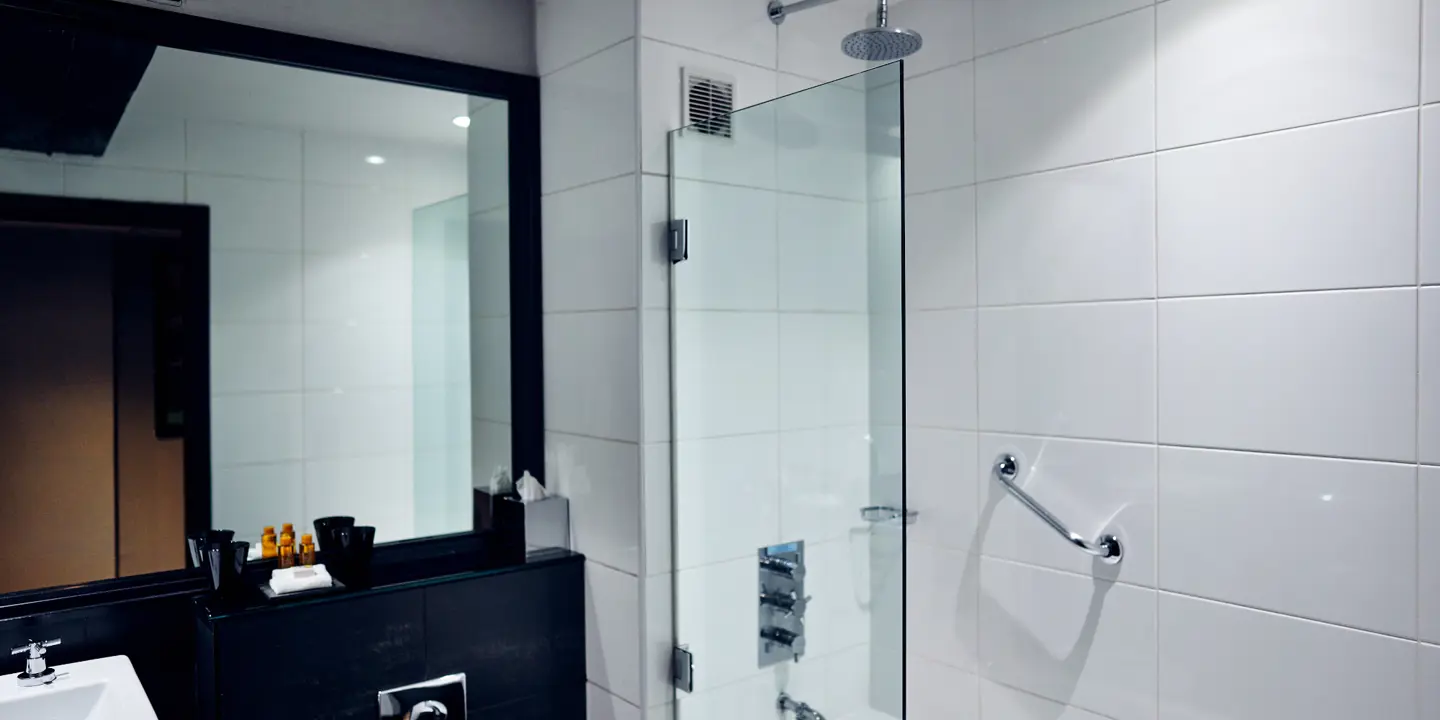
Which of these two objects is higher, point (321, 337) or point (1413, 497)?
point (321, 337)

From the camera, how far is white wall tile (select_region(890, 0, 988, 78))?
206 cm

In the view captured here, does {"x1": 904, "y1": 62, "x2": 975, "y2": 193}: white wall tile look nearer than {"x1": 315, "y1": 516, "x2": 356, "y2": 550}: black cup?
No

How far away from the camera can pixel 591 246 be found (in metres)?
1.95

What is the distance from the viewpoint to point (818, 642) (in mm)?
1760

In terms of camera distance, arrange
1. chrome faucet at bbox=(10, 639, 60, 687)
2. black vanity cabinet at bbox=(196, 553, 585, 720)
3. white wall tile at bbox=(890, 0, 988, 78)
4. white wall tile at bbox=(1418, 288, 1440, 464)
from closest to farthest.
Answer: white wall tile at bbox=(1418, 288, 1440, 464) < chrome faucet at bbox=(10, 639, 60, 687) < black vanity cabinet at bbox=(196, 553, 585, 720) < white wall tile at bbox=(890, 0, 988, 78)

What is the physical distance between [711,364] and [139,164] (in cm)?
116

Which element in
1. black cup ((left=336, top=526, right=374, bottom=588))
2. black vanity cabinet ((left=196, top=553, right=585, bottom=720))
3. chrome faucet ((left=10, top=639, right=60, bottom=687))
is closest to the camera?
chrome faucet ((left=10, top=639, right=60, bottom=687))

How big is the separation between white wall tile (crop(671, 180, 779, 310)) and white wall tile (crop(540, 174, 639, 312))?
10 centimetres

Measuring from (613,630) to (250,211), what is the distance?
1.13m

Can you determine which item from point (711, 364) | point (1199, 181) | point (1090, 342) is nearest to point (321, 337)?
point (711, 364)

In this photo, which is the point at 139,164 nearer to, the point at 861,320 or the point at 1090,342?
the point at 861,320

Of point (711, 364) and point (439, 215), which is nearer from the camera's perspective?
point (711, 364)

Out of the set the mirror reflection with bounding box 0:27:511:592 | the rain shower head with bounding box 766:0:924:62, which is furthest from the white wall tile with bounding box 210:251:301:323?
the rain shower head with bounding box 766:0:924:62

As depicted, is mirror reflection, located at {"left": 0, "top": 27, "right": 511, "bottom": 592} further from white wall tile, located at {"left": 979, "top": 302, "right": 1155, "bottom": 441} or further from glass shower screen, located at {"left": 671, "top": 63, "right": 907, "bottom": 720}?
white wall tile, located at {"left": 979, "top": 302, "right": 1155, "bottom": 441}
